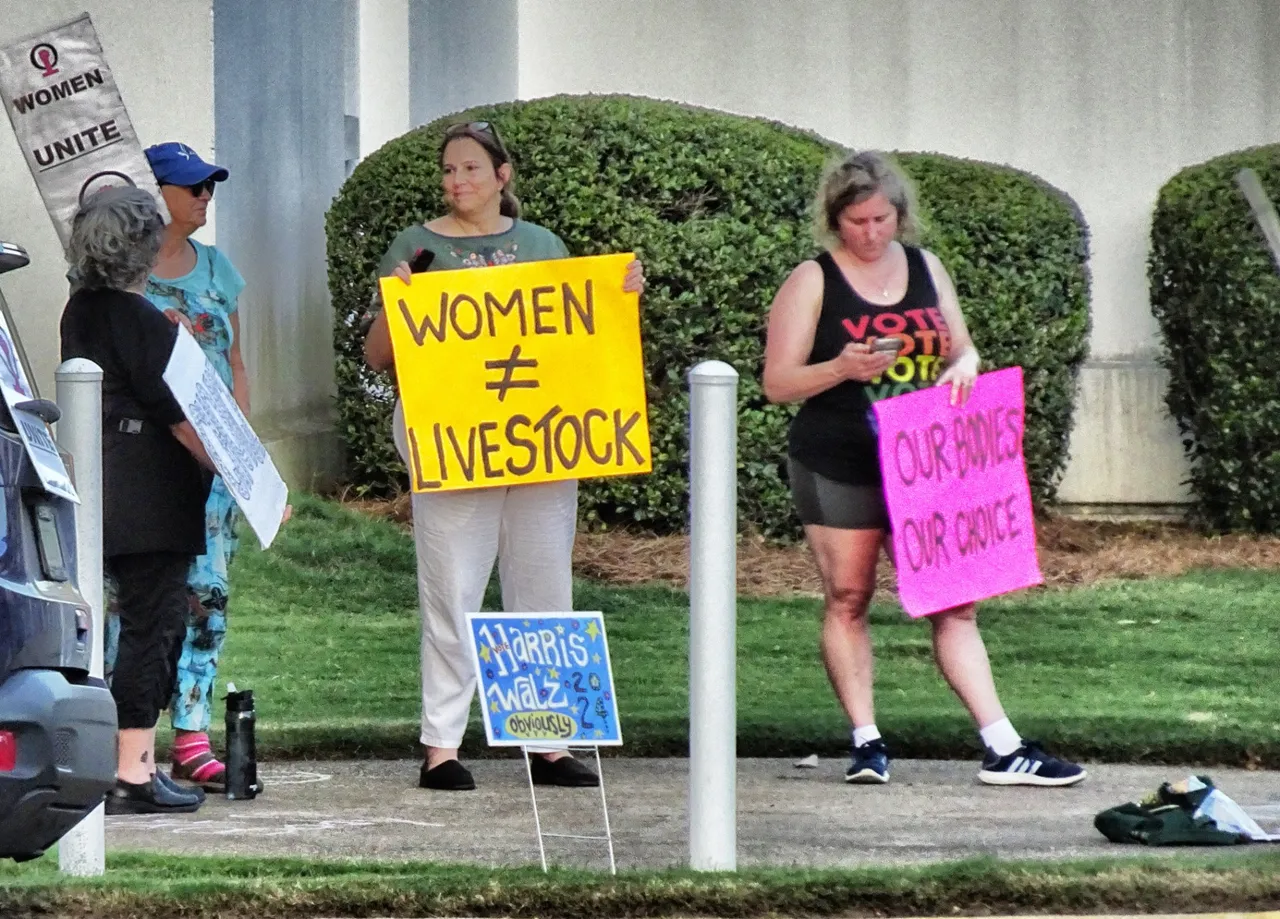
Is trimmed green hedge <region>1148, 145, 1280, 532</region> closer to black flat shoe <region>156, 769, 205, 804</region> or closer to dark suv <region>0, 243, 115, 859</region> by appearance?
black flat shoe <region>156, 769, 205, 804</region>

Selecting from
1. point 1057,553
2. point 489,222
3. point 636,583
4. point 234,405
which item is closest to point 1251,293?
point 1057,553

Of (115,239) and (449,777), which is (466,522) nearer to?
(449,777)

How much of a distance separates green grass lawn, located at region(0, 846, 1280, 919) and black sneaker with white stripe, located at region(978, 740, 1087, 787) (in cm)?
166

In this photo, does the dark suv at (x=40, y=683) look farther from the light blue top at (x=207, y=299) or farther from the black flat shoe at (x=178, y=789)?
the light blue top at (x=207, y=299)

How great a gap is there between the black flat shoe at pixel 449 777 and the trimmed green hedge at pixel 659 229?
16.6ft

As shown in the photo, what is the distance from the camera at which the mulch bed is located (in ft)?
39.5

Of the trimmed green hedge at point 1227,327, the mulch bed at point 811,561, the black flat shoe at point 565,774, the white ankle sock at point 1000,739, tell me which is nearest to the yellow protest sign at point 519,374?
the black flat shoe at point 565,774

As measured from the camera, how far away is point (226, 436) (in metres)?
6.59

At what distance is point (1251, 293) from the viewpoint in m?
13.0

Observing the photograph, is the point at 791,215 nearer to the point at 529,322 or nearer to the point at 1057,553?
the point at 1057,553

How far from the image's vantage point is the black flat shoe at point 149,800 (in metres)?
6.94

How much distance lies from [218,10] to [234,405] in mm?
5889

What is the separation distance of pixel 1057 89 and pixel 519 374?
8.65 m

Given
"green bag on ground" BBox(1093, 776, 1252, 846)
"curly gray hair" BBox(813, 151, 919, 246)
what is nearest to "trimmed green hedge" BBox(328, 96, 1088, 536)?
"curly gray hair" BBox(813, 151, 919, 246)
